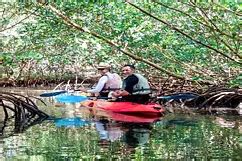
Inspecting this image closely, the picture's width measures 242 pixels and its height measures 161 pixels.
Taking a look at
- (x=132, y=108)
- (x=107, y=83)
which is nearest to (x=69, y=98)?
(x=107, y=83)

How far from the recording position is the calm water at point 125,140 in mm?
7309

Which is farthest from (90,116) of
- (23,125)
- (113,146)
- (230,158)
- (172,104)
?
(230,158)

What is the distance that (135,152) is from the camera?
750 centimetres

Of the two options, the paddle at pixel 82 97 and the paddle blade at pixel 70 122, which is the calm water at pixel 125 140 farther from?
the paddle at pixel 82 97

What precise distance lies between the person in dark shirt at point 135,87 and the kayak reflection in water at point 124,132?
57.0 inches

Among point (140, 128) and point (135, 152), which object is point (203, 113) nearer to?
point (140, 128)

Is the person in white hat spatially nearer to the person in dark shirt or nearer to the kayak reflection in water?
the person in dark shirt

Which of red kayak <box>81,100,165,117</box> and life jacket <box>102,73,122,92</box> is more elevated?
life jacket <box>102,73,122,92</box>

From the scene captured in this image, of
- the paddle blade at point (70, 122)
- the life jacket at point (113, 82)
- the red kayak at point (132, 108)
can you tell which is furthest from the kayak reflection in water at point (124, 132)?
the life jacket at point (113, 82)

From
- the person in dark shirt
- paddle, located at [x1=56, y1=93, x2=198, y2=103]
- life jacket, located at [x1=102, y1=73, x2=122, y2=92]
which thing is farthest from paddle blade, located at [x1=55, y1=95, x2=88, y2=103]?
the person in dark shirt

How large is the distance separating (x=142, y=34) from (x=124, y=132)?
17.4 ft

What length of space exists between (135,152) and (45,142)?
155 centimetres

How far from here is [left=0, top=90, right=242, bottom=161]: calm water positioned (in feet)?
24.0

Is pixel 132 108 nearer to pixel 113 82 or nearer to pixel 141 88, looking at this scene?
pixel 141 88
